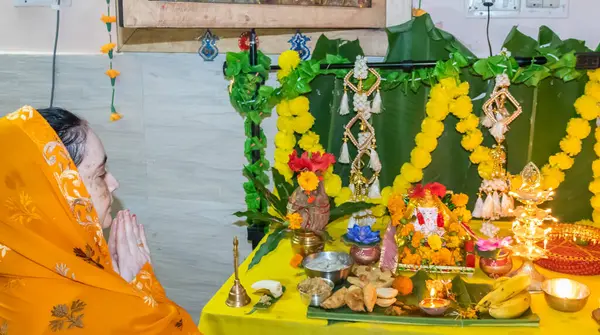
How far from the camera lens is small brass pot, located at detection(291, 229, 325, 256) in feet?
6.66

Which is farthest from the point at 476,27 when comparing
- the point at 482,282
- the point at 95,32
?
the point at 95,32

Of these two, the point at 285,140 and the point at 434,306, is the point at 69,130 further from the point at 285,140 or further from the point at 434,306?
the point at 434,306

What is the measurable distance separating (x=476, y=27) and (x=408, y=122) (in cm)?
44

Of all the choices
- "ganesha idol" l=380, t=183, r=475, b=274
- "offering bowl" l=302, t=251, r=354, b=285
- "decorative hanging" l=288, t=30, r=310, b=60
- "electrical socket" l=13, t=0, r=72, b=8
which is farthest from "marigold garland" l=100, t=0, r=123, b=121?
"ganesha idol" l=380, t=183, r=475, b=274

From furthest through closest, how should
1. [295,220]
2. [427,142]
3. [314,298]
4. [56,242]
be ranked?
[427,142] < [295,220] < [314,298] < [56,242]

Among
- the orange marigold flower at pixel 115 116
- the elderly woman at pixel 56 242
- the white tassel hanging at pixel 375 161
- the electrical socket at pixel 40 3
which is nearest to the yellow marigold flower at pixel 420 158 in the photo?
the white tassel hanging at pixel 375 161

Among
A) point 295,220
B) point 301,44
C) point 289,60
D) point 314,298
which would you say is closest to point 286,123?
point 289,60

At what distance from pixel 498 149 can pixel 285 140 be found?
78 centimetres

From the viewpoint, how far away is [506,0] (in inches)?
88.5

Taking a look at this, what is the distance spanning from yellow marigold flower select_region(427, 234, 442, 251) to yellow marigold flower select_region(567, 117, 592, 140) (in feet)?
2.21

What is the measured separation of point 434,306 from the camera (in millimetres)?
1634

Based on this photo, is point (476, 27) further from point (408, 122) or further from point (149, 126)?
point (149, 126)

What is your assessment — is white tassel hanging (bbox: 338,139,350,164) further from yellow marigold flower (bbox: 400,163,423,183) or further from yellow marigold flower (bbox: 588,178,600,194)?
yellow marigold flower (bbox: 588,178,600,194)

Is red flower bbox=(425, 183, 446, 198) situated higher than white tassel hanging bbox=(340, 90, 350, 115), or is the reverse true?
white tassel hanging bbox=(340, 90, 350, 115)
